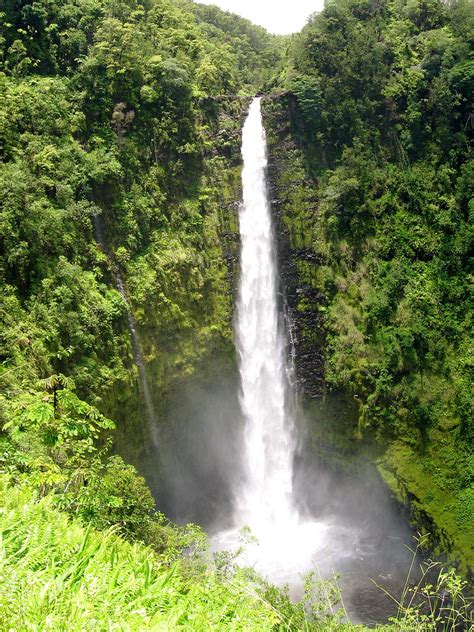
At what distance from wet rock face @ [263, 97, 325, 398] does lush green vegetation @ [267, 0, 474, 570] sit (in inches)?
3.0

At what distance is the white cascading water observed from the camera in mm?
20094

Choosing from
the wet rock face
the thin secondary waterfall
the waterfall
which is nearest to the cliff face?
the wet rock face

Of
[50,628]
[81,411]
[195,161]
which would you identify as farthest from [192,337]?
[50,628]

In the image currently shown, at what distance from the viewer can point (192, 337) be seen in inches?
786

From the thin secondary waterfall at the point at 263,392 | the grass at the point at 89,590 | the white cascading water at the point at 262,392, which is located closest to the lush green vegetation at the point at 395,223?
the white cascading water at the point at 262,392

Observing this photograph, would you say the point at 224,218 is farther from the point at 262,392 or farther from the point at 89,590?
the point at 89,590

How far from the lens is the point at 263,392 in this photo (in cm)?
2125

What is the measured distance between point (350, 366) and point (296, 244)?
5817 mm

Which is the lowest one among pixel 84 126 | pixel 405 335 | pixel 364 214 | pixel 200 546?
pixel 200 546

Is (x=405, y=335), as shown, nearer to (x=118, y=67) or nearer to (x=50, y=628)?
(x=118, y=67)

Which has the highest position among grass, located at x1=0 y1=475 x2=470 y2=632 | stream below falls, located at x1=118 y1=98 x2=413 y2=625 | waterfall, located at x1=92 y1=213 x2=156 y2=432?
grass, located at x1=0 y1=475 x2=470 y2=632

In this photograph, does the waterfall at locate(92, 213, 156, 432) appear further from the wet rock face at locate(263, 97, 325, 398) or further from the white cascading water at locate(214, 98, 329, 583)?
the wet rock face at locate(263, 97, 325, 398)

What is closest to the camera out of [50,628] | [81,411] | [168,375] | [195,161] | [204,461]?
[50,628]

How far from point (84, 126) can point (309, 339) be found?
12201mm
